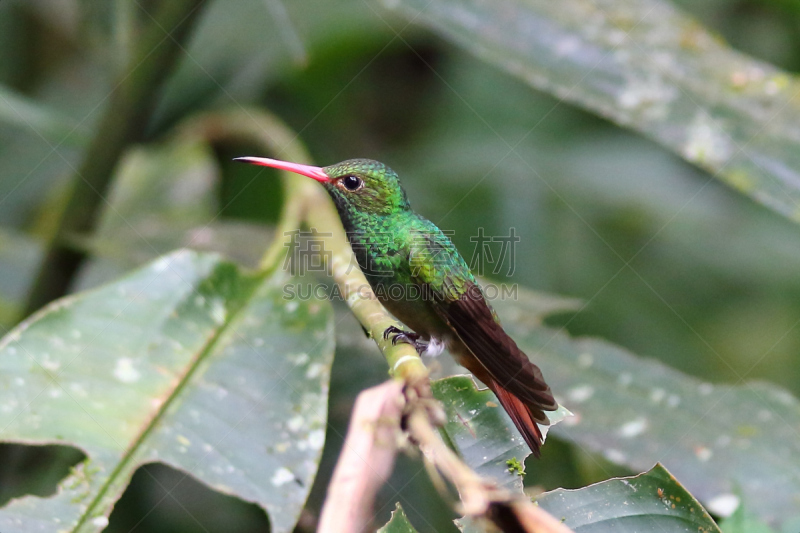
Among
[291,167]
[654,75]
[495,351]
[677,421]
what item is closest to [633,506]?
[495,351]

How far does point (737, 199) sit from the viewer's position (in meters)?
3.86

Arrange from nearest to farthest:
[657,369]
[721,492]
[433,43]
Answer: [721,492] < [657,369] < [433,43]

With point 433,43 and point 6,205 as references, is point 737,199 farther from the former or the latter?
point 6,205

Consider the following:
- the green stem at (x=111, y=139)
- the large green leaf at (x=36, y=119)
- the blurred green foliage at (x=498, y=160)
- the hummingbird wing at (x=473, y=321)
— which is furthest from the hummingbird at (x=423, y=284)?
the blurred green foliage at (x=498, y=160)

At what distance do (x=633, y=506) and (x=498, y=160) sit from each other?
8.41 feet

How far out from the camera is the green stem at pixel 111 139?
6.57 feet

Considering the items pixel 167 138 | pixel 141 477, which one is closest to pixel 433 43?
pixel 167 138

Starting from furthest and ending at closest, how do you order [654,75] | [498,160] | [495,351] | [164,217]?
1. [498,160]
2. [164,217]
3. [654,75]
4. [495,351]

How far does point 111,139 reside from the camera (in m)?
2.05

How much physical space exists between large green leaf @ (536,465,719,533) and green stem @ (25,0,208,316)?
5.21 feet

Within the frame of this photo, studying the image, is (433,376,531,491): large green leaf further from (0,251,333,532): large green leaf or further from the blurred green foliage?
the blurred green foliage

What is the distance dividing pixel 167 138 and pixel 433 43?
1675 millimetres

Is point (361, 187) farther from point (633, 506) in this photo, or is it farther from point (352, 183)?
point (633, 506)

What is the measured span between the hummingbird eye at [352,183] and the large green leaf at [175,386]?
1.01 feet
